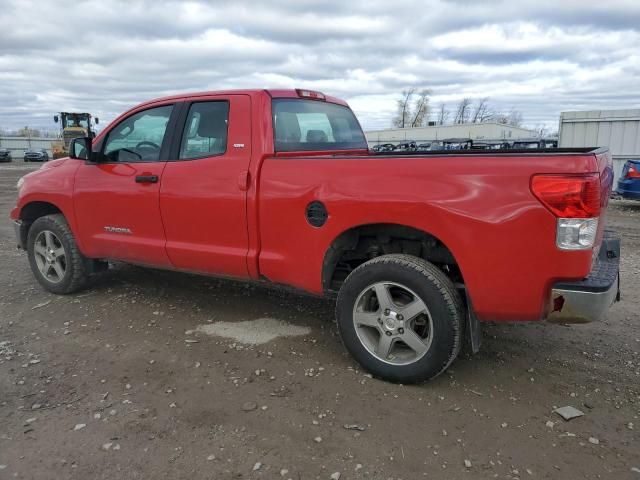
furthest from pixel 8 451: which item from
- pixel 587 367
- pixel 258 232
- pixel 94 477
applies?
pixel 587 367

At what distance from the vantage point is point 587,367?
11.6 feet

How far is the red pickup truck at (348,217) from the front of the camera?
2705mm

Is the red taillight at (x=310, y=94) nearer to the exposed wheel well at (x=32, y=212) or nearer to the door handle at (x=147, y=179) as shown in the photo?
the door handle at (x=147, y=179)

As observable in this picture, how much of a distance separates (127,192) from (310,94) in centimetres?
180

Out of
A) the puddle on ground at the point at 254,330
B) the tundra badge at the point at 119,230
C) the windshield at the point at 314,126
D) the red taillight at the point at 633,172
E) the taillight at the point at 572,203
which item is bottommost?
the puddle on ground at the point at 254,330

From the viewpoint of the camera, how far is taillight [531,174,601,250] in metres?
2.57

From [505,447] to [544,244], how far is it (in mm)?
1092

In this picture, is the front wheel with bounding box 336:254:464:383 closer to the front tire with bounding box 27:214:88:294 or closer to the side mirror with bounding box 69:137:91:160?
the side mirror with bounding box 69:137:91:160

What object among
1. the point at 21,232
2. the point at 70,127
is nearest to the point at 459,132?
the point at 70,127

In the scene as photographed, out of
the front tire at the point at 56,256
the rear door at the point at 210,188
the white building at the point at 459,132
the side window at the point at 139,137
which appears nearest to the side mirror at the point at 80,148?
the side window at the point at 139,137

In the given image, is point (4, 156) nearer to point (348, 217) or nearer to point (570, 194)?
point (348, 217)

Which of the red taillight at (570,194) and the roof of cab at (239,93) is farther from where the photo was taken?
the roof of cab at (239,93)

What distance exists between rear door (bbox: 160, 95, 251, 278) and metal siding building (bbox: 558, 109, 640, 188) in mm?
12744

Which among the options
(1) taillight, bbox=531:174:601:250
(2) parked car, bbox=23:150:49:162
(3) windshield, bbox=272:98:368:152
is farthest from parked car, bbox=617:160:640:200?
(2) parked car, bbox=23:150:49:162
